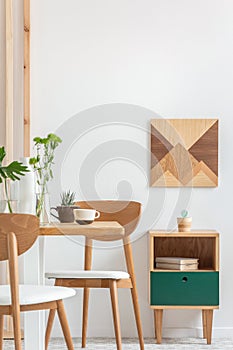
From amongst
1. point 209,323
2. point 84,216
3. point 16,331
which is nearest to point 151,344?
point 209,323

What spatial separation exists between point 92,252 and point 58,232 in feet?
5.57

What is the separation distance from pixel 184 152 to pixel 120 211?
0.74 meters

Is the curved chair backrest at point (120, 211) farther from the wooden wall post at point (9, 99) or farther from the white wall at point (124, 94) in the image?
the wooden wall post at point (9, 99)

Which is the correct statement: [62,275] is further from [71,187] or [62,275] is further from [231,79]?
[231,79]

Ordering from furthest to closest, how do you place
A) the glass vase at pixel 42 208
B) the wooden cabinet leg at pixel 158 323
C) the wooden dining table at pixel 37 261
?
the wooden cabinet leg at pixel 158 323
the glass vase at pixel 42 208
the wooden dining table at pixel 37 261

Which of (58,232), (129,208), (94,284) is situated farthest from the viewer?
(129,208)

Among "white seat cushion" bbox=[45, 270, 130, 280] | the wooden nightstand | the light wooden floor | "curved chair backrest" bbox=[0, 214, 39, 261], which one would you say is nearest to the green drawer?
the wooden nightstand

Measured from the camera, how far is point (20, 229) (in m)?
3.12

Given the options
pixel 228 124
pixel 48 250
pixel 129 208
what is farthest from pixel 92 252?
pixel 228 124

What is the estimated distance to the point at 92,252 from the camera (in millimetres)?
5090

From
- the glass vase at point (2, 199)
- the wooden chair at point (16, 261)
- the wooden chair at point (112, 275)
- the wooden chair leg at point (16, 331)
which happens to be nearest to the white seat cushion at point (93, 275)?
the wooden chair at point (112, 275)

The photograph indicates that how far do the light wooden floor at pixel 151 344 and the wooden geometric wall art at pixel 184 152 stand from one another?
3.20 feet

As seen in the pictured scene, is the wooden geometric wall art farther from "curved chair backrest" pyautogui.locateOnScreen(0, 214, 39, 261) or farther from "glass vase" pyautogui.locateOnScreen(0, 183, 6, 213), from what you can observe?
"curved chair backrest" pyautogui.locateOnScreen(0, 214, 39, 261)

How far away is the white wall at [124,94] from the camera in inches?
200
